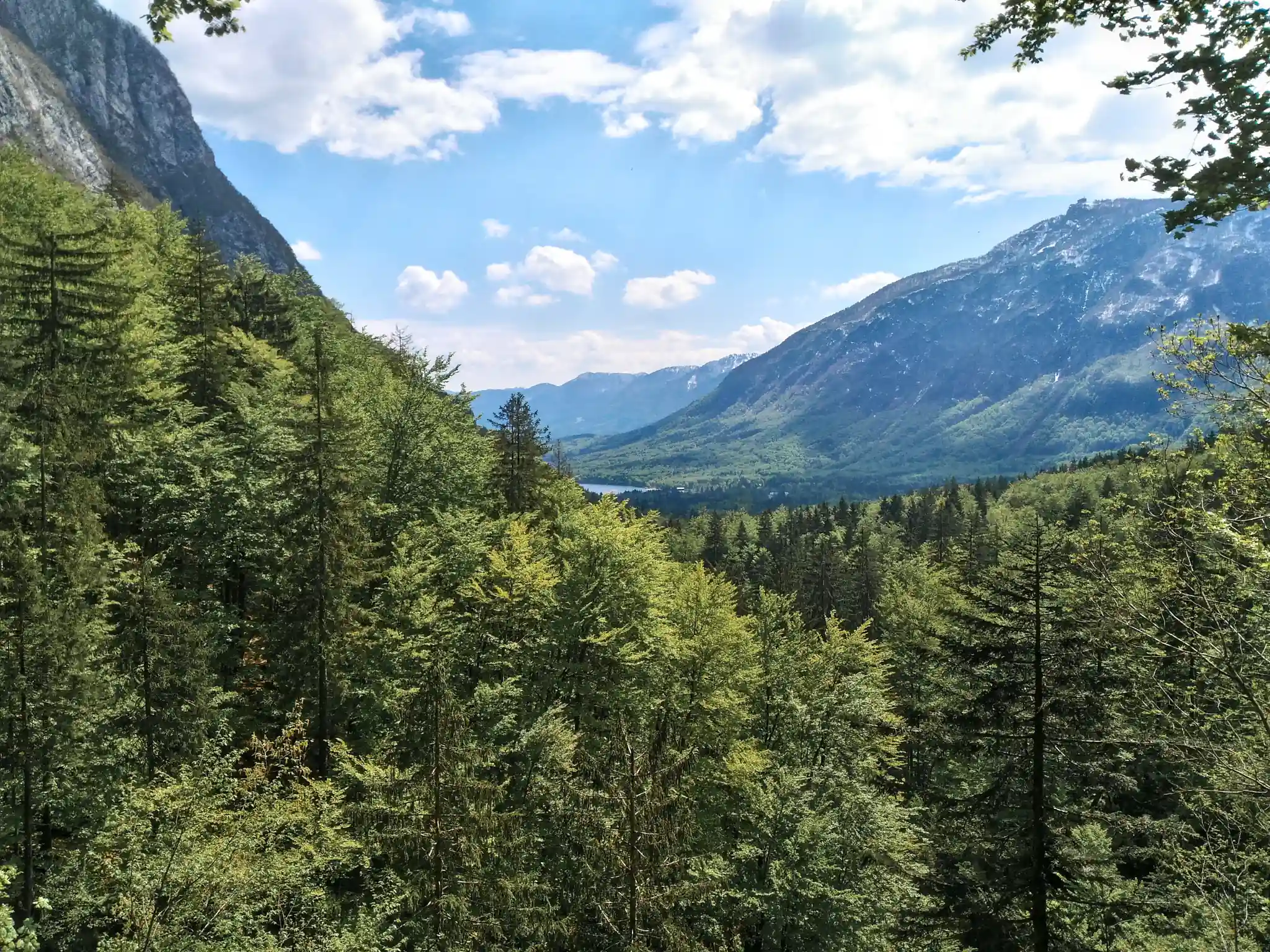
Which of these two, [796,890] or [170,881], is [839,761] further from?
[170,881]

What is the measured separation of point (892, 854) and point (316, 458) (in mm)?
24052

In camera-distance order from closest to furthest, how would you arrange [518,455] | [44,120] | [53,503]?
[53,503] → [518,455] → [44,120]

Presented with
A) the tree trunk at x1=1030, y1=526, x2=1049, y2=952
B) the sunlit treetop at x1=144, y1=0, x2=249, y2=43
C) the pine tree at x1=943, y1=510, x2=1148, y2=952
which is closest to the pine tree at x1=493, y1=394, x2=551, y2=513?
the pine tree at x1=943, y1=510, x2=1148, y2=952

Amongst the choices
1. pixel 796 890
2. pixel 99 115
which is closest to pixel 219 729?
pixel 796 890

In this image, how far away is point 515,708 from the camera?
2284 centimetres

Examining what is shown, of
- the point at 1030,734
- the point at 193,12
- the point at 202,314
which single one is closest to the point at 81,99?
the point at 202,314

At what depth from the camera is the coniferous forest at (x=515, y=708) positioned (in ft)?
44.6

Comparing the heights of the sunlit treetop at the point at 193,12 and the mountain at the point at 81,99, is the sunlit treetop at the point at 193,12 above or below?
below

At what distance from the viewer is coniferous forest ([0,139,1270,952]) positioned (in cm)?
1360

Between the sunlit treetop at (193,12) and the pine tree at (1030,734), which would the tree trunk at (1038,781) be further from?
the sunlit treetop at (193,12)

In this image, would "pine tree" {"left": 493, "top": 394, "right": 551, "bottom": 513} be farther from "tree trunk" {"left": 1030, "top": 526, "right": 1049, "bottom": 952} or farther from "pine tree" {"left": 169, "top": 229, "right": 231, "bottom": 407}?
"tree trunk" {"left": 1030, "top": 526, "right": 1049, "bottom": 952}

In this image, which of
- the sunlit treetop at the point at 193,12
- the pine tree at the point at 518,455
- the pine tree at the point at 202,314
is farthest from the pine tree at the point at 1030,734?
the pine tree at the point at 202,314

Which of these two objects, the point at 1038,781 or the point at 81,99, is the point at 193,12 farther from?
the point at 81,99

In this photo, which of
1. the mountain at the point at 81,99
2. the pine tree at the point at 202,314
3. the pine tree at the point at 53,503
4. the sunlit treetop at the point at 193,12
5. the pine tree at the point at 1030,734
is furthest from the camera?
the mountain at the point at 81,99
